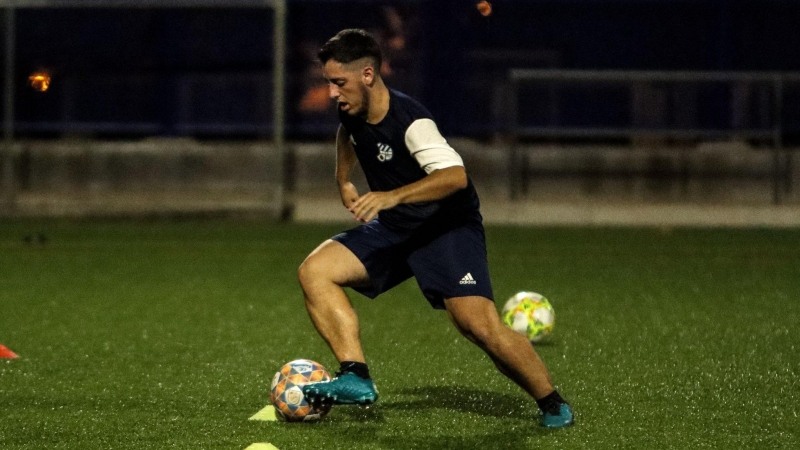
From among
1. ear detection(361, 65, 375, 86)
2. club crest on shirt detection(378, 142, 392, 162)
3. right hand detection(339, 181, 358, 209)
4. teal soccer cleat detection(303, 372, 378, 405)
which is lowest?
teal soccer cleat detection(303, 372, 378, 405)

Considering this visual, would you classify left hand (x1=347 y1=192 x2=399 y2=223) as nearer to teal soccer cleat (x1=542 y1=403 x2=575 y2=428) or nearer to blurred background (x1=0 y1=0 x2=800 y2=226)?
teal soccer cleat (x1=542 y1=403 x2=575 y2=428)

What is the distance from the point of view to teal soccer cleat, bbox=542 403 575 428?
5891 millimetres

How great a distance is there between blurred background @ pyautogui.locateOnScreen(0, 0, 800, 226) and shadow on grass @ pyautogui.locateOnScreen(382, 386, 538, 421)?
1122 centimetres

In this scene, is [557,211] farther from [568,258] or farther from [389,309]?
[389,309]

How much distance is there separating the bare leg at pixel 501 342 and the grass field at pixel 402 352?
8.7 inches

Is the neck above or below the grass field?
above

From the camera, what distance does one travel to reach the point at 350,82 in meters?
5.82

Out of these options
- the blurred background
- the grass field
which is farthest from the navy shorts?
the blurred background

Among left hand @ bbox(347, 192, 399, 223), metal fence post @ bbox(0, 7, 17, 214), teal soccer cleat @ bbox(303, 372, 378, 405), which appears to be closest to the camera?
left hand @ bbox(347, 192, 399, 223)

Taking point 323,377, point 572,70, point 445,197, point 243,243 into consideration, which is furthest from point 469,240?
point 572,70

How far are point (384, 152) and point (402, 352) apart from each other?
2465 millimetres

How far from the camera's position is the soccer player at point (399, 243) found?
226 inches

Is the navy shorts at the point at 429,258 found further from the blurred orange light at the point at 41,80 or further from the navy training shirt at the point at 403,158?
the blurred orange light at the point at 41,80

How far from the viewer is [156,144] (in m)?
19.3
